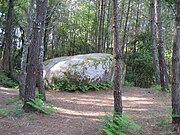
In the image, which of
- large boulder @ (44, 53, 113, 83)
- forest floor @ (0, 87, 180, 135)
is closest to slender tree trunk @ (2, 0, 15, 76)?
large boulder @ (44, 53, 113, 83)

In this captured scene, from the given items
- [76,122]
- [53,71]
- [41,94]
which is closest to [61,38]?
[53,71]

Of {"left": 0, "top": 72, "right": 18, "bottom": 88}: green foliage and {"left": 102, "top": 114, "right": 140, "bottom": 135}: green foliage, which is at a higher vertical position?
{"left": 0, "top": 72, "right": 18, "bottom": 88}: green foliage

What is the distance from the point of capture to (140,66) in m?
21.4

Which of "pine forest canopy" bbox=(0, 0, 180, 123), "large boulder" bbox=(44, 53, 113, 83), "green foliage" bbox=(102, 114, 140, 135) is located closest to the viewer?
"green foliage" bbox=(102, 114, 140, 135)

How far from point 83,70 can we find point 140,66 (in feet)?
31.5

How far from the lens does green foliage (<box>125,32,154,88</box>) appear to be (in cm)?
2065

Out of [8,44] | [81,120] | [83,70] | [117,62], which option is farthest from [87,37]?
[117,62]

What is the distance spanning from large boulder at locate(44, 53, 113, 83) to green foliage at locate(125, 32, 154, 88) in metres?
6.95

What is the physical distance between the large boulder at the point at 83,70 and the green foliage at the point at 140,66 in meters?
6.95

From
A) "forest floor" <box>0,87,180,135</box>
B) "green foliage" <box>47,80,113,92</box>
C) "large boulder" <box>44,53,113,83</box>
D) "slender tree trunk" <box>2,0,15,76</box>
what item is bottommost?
"forest floor" <box>0,87,180,135</box>

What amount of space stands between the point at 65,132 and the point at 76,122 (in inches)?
34.8

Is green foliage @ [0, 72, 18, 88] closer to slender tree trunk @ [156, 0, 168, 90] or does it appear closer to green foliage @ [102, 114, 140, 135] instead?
slender tree trunk @ [156, 0, 168, 90]

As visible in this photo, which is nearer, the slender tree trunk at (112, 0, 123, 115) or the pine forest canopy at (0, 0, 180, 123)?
the slender tree trunk at (112, 0, 123, 115)

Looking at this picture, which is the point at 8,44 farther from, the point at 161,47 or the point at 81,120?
the point at 81,120
